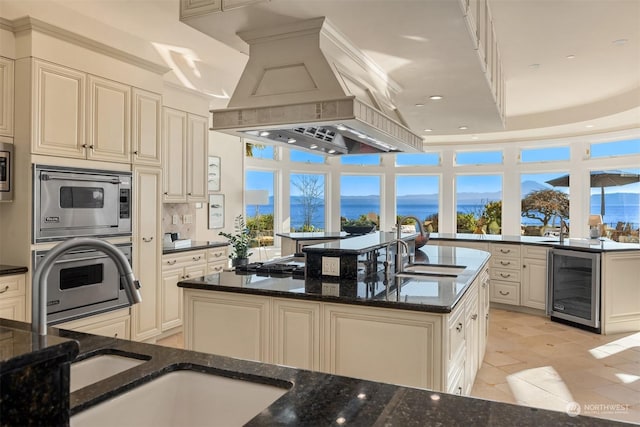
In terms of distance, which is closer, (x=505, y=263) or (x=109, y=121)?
(x=109, y=121)

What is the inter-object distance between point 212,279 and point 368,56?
1.74m

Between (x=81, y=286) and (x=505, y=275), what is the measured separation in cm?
485

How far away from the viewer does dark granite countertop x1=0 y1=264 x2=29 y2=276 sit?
295cm

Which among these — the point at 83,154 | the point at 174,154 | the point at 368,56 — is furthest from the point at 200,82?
the point at 368,56

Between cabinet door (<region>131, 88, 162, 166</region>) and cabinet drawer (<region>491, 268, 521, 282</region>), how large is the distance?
14.2 ft

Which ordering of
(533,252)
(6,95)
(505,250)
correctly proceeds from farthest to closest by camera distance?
(505,250) → (533,252) → (6,95)

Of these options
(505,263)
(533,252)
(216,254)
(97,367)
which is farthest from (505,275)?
(97,367)

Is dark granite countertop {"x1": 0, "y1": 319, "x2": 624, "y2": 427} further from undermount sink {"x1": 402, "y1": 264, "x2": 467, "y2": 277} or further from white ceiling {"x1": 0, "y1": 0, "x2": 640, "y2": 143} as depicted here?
undermount sink {"x1": 402, "y1": 264, "x2": 467, "y2": 277}

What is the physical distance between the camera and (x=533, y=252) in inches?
217

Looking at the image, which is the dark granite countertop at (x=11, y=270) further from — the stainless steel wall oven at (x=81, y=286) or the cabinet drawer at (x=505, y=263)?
the cabinet drawer at (x=505, y=263)

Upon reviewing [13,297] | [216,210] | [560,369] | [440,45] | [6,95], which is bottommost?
[560,369]

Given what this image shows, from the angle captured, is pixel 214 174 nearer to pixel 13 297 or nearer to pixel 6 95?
pixel 6 95

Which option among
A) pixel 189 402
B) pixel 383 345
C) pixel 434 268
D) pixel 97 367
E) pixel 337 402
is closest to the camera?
pixel 337 402

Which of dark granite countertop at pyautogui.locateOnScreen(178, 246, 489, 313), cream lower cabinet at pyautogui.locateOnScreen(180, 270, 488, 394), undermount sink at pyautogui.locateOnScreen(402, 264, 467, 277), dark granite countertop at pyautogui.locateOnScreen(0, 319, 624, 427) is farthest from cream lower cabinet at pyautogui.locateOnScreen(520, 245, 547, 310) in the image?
dark granite countertop at pyautogui.locateOnScreen(0, 319, 624, 427)
